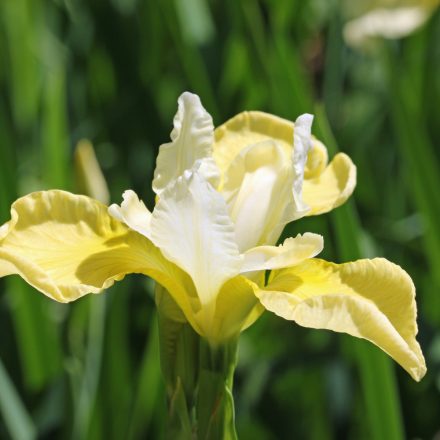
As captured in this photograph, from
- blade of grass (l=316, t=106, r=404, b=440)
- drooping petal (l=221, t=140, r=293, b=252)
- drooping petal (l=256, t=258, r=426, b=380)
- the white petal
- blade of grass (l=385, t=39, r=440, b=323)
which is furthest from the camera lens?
the white petal

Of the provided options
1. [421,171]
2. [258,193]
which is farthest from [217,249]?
[421,171]

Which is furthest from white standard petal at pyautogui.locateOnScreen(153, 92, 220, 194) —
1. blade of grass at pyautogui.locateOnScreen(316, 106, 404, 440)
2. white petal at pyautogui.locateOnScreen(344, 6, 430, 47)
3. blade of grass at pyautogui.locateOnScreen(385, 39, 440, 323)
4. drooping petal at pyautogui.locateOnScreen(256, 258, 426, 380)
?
white petal at pyautogui.locateOnScreen(344, 6, 430, 47)

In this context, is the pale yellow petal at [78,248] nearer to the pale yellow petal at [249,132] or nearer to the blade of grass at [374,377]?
the pale yellow petal at [249,132]

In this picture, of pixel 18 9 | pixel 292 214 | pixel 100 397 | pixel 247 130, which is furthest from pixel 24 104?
pixel 292 214

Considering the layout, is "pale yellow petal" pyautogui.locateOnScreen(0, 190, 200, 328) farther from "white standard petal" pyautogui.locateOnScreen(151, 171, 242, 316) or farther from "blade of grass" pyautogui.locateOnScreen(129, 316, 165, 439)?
"blade of grass" pyautogui.locateOnScreen(129, 316, 165, 439)

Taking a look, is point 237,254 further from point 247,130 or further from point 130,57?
point 130,57

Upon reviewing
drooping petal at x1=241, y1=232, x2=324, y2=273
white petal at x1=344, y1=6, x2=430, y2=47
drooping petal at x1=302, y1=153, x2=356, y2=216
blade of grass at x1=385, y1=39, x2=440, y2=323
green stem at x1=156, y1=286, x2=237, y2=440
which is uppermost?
drooping petal at x1=241, y1=232, x2=324, y2=273

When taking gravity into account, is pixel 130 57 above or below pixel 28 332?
above

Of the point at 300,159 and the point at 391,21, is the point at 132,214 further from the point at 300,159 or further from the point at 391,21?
the point at 391,21

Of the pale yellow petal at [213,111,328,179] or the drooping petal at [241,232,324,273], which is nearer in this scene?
the drooping petal at [241,232,324,273]
